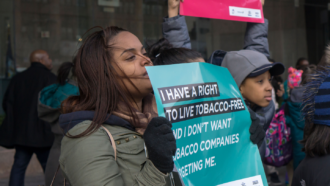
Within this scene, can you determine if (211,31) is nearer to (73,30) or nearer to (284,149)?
(73,30)

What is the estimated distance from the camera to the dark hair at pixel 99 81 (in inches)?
61.1

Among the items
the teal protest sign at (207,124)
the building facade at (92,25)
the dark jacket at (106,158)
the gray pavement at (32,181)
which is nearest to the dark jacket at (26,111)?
the gray pavement at (32,181)

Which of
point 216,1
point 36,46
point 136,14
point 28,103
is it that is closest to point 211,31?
point 136,14

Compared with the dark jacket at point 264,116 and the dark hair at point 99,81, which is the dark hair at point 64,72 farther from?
the dark hair at point 99,81

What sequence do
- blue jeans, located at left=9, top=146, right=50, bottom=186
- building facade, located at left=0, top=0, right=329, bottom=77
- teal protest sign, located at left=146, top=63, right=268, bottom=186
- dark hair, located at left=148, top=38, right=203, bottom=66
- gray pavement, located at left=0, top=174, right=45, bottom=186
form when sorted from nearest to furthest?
teal protest sign, located at left=146, top=63, right=268, bottom=186
dark hair, located at left=148, top=38, right=203, bottom=66
blue jeans, located at left=9, top=146, right=50, bottom=186
gray pavement, located at left=0, top=174, right=45, bottom=186
building facade, located at left=0, top=0, right=329, bottom=77

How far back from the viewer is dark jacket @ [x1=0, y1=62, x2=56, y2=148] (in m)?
4.66

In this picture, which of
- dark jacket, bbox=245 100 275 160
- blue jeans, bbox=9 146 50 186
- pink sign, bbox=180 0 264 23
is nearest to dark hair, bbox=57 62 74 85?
blue jeans, bbox=9 146 50 186

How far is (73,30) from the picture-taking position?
8.99m

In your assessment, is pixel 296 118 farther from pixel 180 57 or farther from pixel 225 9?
pixel 180 57

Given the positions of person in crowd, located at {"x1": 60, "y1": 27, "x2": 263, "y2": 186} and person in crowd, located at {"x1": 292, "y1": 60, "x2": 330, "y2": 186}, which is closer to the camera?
person in crowd, located at {"x1": 60, "y1": 27, "x2": 263, "y2": 186}

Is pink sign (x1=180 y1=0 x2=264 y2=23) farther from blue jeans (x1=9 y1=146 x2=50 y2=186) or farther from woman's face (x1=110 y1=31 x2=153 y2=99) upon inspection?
blue jeans (x1=9 y1=146 x2=50 y2=186)

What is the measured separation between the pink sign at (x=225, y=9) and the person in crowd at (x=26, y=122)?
2938 mm

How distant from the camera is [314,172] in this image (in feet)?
5.93

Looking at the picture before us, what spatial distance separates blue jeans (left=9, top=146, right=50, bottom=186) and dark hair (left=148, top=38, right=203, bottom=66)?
3146 millimetres
